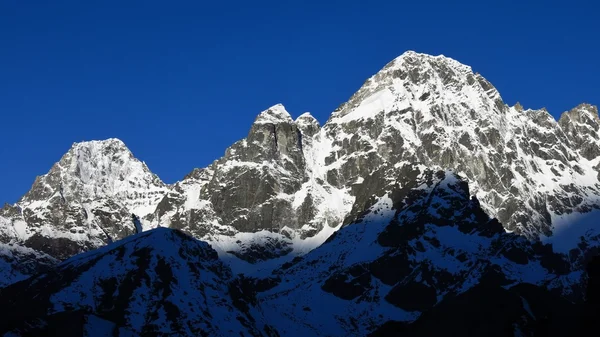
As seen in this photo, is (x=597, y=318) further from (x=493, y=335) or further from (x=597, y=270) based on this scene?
(x=493, y=335)

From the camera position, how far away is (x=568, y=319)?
566 feet

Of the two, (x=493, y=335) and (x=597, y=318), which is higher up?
(x=493, y=335)

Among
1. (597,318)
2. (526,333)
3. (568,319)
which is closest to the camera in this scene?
(597,318)

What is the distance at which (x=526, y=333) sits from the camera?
18825cm

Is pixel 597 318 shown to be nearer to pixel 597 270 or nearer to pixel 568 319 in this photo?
pixel 597 270

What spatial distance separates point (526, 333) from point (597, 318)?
181 feet

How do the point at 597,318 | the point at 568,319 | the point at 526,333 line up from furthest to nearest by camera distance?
the point at 526,333, the point at 568,319, the point at 597,318

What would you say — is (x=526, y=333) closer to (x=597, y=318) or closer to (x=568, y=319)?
(x=568, y=319)

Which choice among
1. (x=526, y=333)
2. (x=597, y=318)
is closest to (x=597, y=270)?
(x=597, y=318)

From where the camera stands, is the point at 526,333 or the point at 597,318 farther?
the point at 526,333

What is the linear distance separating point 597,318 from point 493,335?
66551 mm

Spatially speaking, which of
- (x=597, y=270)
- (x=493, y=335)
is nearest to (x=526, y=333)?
(x=493, y=335)

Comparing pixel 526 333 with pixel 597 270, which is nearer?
pixel 597 270

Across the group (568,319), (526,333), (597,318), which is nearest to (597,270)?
(597,318)
